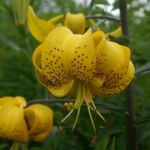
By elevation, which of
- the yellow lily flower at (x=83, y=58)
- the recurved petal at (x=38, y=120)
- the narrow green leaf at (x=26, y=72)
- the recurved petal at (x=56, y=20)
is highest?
the yellow lily flower at (x=83, y=58)

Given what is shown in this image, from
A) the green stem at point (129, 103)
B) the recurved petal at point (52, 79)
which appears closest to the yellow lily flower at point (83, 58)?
the recurved petal at point (52, 79)

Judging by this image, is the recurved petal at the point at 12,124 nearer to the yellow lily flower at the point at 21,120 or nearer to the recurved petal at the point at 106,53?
the yellow lily flower at the point at 21,120

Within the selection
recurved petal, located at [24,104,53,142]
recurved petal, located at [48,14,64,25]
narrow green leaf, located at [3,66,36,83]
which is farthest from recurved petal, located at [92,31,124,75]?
narrow green leaf, located at [3,66,36,83]

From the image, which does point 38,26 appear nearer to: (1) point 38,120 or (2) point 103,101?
Result: (1) point 38,120

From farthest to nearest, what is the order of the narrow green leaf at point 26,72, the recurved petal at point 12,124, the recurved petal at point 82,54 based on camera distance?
1. the narrow green leaf at point 26,72
2. the recurved petal at point 12,124
3. the recurved petal at point 82,54

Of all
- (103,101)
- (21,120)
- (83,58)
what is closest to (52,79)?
(83,58)

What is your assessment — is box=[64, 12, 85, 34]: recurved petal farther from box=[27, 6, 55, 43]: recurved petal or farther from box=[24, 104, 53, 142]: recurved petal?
box=[24, 104, 53, 142]: recurved petal

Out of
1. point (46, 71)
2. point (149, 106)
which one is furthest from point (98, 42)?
point (149, 106)
